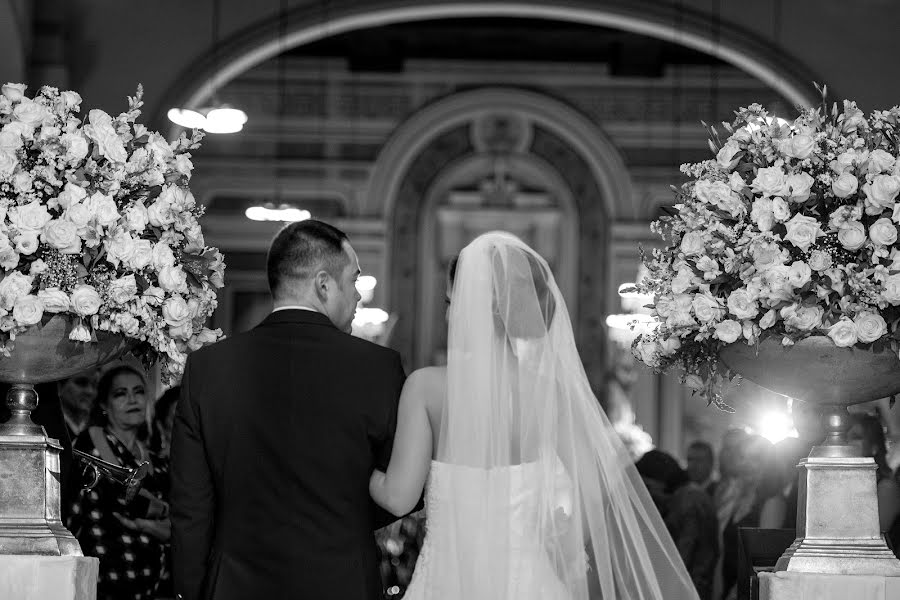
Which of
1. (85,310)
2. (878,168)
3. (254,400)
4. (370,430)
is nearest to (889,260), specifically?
(878,168)

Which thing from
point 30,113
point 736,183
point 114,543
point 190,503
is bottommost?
point 114,543

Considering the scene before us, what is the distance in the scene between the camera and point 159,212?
158 inches

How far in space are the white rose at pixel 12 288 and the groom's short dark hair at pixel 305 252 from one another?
2.11 feet

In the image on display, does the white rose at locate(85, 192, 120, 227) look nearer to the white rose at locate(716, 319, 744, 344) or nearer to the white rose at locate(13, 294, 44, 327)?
the white rose at locate(13, 294, 44, 327)

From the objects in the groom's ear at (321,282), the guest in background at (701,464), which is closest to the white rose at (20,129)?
the groom's ear at (321,282)

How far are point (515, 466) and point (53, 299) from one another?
1301mm

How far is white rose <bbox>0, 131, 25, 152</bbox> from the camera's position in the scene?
3900 mm

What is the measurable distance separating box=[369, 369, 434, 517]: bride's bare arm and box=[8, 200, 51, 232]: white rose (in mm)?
1063

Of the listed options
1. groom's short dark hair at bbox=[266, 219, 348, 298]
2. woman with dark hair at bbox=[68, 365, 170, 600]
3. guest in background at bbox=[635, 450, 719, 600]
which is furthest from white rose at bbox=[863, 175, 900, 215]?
guest in background at bbox=[635, 450, 719, 600]

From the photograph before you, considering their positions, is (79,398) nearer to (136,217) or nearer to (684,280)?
(136,217)

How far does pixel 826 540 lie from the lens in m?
3.87

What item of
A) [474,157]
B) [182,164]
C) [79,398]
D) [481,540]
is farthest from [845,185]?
[474,157]

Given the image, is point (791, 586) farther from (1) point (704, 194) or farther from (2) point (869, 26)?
(2) point (869, 26)

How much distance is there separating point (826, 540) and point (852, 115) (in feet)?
3.82
